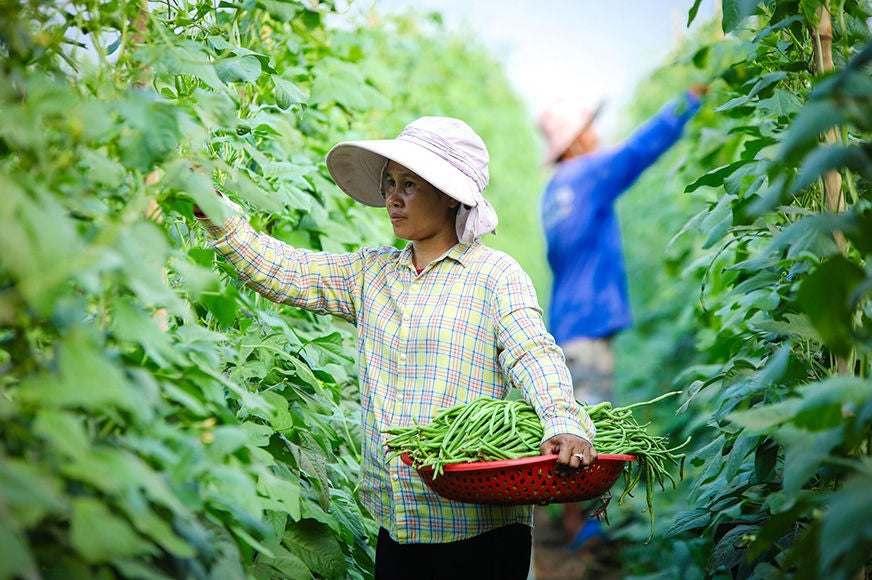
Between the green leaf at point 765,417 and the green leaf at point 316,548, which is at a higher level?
the green leaf at point 765,417

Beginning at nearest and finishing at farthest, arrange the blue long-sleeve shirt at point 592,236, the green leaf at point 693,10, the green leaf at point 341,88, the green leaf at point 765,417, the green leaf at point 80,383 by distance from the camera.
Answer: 1. the green leaf at point 80,383
2. the green leaf at point 765,417
3. the green leaf at point 693,10
4. the green leaf at point 341,88
5. the blue long-sleeve shirt at point 592,236

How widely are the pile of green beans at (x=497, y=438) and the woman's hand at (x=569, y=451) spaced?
1.4 inches

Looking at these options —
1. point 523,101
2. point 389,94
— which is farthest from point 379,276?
point 523,101

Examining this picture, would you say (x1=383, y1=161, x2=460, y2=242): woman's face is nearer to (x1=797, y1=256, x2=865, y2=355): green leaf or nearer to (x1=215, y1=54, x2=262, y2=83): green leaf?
(x1=215, y1=54, x2=262, y2=83): green leaf

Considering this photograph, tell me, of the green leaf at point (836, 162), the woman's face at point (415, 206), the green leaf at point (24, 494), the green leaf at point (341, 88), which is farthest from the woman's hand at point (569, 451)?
the green leaf at point (341, 88)

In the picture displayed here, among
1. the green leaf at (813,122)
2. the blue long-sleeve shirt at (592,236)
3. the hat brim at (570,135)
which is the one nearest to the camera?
the green leaf at (813,122)

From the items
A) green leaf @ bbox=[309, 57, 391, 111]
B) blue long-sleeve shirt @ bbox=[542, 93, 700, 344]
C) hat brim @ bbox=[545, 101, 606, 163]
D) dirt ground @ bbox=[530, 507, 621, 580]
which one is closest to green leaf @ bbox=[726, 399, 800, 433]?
green leaf @ bbox=[309, 57, 391, 111]

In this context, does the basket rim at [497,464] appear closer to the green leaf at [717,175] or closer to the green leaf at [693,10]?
the green leaf at [717,175]

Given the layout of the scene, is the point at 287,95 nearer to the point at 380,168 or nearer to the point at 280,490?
the point at 380,168

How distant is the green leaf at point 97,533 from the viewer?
3.81 ft

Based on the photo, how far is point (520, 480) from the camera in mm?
1948

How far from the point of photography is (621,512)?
4.60m

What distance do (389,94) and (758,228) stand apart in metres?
2.17

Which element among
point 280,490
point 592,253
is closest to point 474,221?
point 280,490
